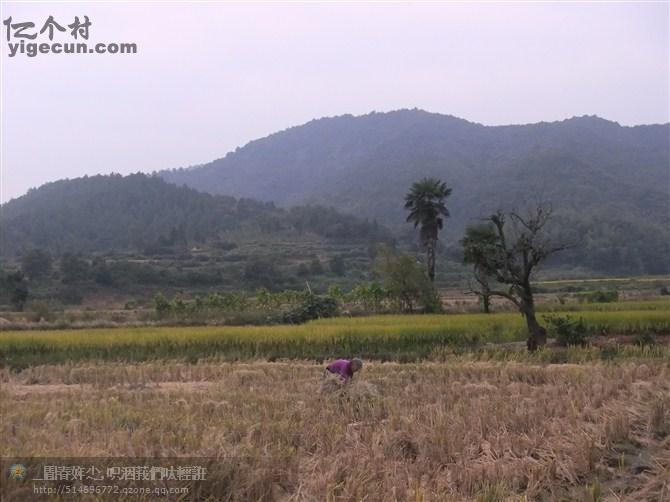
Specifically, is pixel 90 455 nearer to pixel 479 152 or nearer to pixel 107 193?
pixel 107 193

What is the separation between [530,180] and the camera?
362 ft

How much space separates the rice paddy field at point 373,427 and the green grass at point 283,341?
143 inches

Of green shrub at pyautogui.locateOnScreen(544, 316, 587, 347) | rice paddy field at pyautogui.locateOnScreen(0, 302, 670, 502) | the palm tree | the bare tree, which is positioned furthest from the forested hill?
rice paddy field at pyautogui.locateOnScreen(0, 302, 670, 502)

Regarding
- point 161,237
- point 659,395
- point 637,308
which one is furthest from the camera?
point 161,237

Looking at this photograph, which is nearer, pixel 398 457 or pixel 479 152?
pixel 398 457

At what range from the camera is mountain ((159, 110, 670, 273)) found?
263ft

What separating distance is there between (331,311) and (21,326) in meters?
13.9

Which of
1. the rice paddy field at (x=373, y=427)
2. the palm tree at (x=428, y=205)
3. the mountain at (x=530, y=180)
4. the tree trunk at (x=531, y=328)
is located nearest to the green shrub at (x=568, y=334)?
the tree trunk at (x=531, y=328)

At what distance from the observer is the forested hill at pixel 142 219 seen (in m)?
90.4

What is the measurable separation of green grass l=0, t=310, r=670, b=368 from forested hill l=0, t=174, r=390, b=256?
215ft

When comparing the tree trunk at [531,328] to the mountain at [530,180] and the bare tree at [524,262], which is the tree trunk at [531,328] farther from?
the mountain at [530,180]

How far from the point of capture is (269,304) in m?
36.8

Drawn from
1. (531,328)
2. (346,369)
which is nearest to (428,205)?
(531,328)

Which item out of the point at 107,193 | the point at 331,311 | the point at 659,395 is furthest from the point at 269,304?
the point at 107,193
